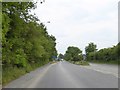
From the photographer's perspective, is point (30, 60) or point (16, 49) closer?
point (16, 49)

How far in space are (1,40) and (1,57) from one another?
312 cm

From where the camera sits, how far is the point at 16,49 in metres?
31.5

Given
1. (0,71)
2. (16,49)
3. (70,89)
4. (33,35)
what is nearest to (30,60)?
(33,35)

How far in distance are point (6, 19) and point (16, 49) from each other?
25.9ft

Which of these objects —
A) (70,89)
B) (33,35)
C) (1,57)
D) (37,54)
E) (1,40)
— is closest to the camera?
(70,89)

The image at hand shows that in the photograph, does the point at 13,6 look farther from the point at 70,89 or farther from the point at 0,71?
the point at 70,89

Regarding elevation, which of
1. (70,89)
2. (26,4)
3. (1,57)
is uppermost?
(26,4)

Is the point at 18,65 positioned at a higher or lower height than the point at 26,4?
lower

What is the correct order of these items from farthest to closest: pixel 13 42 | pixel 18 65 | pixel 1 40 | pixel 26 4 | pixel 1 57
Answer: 1. pixel 18 65
2. pixel 13 42
3. pixel 26 4
4. pixel 1 57
5. pixel 1 40

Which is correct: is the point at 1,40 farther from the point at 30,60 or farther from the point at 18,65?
the point at 30,60

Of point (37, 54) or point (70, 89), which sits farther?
point (37, 54)

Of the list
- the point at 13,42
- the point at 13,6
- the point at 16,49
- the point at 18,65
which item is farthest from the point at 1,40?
the point at 18,65

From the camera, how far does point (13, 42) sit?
2962 cm

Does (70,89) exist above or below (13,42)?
below
